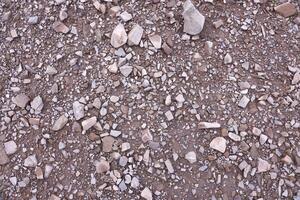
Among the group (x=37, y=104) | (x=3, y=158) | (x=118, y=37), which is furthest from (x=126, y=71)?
(x=3, y=158)

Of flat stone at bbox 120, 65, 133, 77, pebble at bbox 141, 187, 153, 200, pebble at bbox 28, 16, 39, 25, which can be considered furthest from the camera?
pebble at bbox 28, 16, 39, 25

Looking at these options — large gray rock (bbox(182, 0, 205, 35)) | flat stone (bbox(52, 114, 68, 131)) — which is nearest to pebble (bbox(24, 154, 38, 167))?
flat stone (bbox(52, 114, 68, 131))

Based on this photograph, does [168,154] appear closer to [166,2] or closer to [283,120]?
[283,120]

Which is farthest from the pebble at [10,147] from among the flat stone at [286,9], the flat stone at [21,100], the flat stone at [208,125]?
the flat stone at [286,9]

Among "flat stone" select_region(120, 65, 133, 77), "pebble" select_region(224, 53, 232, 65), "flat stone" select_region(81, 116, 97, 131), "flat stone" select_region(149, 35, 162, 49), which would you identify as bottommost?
"flat stone" select_region(81, 116, 97, 131)

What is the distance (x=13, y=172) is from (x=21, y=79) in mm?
367

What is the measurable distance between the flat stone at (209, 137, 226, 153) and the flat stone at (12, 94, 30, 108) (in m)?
0.73

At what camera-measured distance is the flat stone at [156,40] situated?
6.47ft

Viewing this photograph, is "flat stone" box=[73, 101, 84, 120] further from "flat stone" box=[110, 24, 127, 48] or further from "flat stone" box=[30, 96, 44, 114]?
"flat stone" box=[110, 24, 127, 48]

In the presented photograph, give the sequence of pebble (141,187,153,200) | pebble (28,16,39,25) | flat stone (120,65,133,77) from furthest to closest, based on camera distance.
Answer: pebble (28,16,39,25) → flat stone (120,65,133,77) → pebble (141,187,153,200)

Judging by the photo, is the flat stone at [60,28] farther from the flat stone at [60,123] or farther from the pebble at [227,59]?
the pebble at [227,59]

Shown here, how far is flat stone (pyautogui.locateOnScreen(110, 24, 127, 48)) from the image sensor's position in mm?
1973

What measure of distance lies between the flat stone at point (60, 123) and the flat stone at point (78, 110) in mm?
43

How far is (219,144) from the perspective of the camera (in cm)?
189
